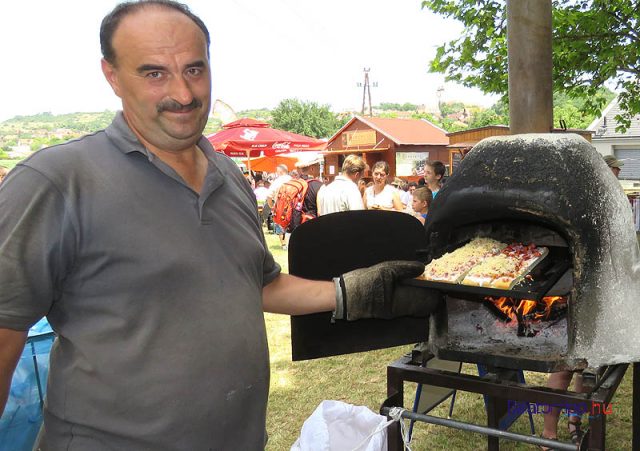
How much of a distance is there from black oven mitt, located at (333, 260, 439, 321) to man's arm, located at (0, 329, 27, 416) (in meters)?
1.23

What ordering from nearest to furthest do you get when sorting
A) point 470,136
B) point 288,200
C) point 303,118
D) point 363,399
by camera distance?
point 363,399 → point 288,200 → point 470,136 → point 303,118

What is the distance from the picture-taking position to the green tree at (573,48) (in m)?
6.74

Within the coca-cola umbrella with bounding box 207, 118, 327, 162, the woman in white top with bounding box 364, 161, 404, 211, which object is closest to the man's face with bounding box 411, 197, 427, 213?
the woman in white top with bounding box 364, 161, 404, 211

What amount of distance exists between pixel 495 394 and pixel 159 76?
180cm

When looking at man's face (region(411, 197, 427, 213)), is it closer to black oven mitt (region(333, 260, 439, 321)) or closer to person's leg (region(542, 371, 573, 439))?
person's leg (region(542, 371, 573, 439))

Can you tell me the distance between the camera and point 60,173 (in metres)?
1.36

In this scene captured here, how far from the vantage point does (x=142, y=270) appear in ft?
4.66

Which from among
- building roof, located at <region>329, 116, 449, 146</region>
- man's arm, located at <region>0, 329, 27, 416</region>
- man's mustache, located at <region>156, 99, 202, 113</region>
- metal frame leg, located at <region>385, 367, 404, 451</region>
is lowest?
metal frame leg, located at <region>385, 367, 404, 451</region>

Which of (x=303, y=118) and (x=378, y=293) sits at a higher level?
(x=303, y=118)

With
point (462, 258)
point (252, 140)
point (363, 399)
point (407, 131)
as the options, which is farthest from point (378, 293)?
point (407, 131)

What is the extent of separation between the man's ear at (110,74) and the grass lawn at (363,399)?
2834 millimetres

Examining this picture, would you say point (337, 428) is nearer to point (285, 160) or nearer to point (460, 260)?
point (460, 260)

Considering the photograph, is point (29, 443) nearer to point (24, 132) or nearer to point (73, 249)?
point (73, 249)

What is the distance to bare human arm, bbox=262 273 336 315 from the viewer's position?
2.07 metres
